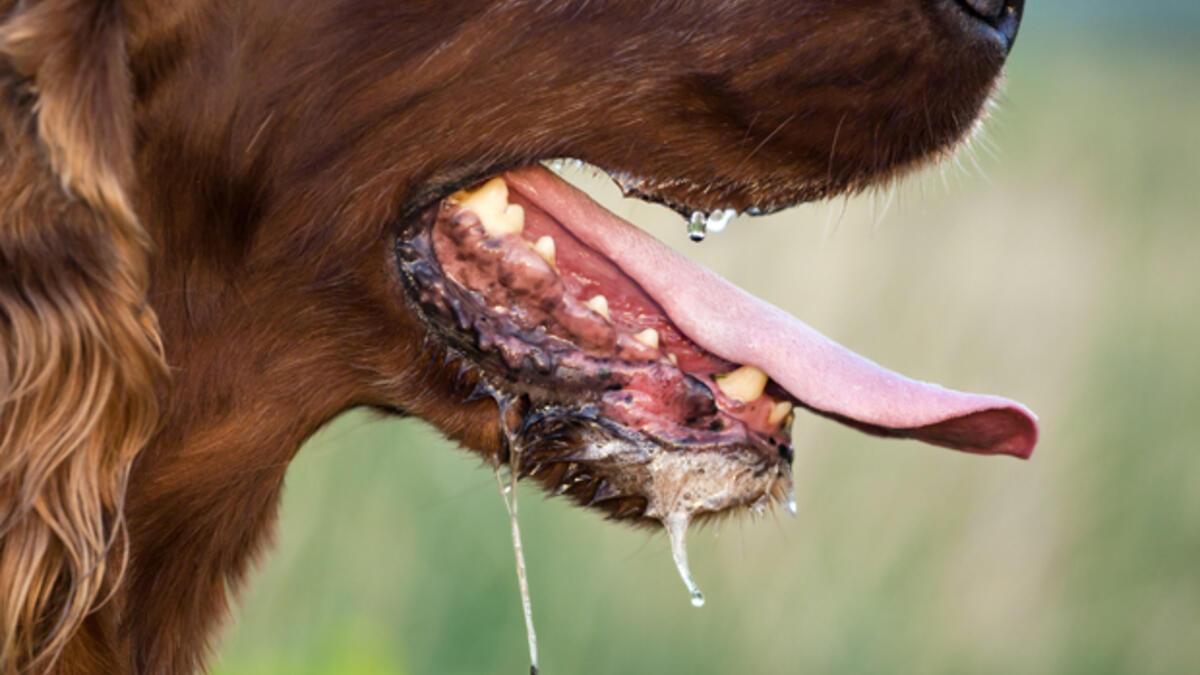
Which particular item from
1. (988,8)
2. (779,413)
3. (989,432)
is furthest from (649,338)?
(988,8)

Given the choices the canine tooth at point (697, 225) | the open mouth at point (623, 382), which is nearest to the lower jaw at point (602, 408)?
the open mouth at point (623, 382)

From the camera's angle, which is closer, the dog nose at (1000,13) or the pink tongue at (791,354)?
the dog nose at (1000,13)

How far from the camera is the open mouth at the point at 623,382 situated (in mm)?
1854

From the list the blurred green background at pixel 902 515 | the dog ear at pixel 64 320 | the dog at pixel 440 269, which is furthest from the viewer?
the blurred green background at pixel 902 515

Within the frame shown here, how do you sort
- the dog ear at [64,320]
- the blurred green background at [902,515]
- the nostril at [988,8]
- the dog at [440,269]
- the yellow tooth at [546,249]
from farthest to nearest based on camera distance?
the blurred green background at [902,515] < the yellow tooth at [546,249] < the nostril at [988,8] < the dog at [440,269] < the dog ear at [64,320]

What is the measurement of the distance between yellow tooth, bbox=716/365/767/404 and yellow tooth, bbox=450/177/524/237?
0.31m

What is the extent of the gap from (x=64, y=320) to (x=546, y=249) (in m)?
0.58

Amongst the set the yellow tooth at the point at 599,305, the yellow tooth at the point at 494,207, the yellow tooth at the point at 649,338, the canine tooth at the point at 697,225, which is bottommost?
the yellow tooth at the point at 649,338

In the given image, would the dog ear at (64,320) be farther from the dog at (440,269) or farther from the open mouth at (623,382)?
the open mouth at (623,382)

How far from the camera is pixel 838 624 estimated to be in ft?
11.9

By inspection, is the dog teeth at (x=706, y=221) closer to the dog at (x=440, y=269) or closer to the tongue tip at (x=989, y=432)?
the dog at (x=440, y=269)

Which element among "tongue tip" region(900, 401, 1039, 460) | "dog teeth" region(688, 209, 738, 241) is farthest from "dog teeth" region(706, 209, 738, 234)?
"tongue tip" region(900, 401, 1039, 460)

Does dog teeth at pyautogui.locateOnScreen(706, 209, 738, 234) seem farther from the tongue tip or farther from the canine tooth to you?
the tongue tip

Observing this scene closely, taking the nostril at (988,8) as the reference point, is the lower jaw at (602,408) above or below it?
below
